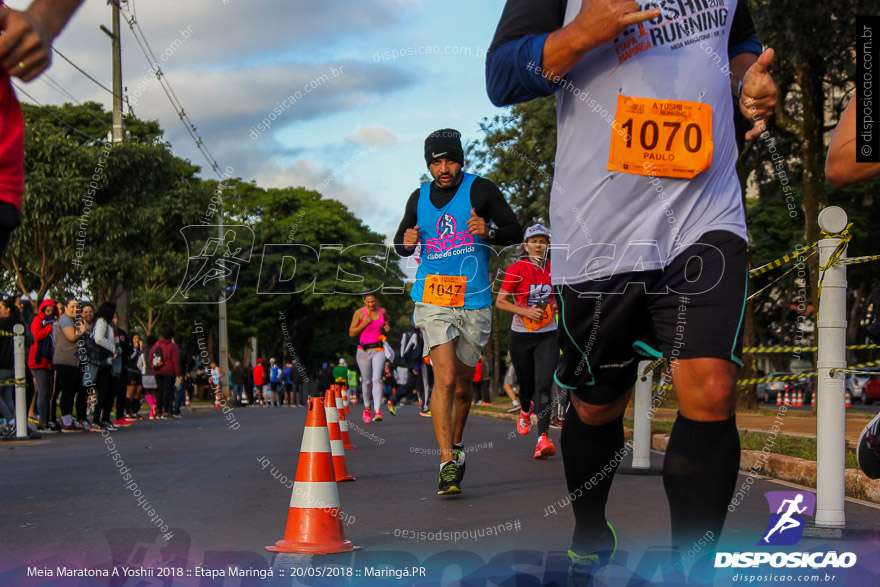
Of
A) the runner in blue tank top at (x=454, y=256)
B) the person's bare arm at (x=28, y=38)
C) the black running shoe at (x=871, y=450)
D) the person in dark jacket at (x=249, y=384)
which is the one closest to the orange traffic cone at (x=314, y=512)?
the runner in blue tank top at (x=454, y=256)

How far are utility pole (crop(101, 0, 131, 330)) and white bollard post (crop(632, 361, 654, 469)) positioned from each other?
17.1 m

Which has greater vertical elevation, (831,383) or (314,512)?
(831,383)

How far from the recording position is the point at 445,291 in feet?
22.7

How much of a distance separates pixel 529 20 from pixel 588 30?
13.7 inches

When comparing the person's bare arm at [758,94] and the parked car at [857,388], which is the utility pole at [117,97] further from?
the parked car at [857,388]

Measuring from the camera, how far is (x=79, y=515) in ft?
18.9

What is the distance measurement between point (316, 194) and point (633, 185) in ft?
174

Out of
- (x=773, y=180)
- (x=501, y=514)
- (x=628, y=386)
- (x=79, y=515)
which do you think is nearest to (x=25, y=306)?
(x=79, y=515)

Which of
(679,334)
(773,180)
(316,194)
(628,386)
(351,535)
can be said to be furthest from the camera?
(316,194)

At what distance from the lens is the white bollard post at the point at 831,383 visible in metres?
5.31

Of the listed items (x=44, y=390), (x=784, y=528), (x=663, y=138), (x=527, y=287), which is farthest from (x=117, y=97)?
(x=663, y=138)

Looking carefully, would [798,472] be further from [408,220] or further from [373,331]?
[373,331]

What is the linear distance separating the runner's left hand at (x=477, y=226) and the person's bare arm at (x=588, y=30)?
332cm

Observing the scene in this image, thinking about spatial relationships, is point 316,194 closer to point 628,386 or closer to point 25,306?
point 25,306
